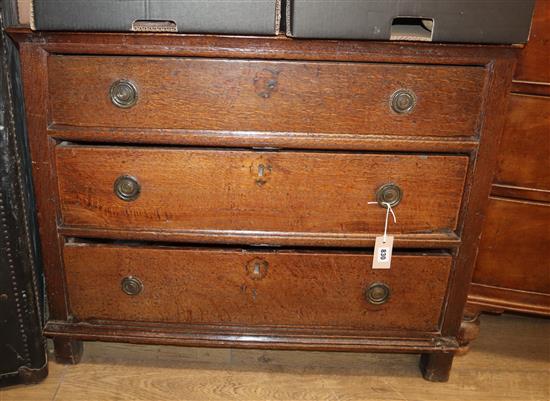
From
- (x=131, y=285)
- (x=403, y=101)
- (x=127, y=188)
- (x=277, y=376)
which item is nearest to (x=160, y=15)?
(x=127, y=188)

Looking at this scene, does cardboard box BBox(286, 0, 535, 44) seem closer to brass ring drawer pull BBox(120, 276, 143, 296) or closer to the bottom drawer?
the bottom drawer

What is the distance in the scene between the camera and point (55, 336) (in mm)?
1319

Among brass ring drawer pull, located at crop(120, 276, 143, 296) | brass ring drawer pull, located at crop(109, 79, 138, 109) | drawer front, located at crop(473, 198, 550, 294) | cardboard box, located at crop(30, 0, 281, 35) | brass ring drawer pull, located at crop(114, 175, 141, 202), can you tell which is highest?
cardboard box, located at crop(30, 0, 281, 35)

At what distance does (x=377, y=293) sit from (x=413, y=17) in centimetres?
63

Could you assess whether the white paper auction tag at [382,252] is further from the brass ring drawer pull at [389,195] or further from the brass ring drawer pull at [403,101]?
the brass ring drawer pull at [403,101]

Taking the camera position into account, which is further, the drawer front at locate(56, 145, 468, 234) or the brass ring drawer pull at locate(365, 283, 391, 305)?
the brass ring drawer pull at locate(365, 283, 391, 305)

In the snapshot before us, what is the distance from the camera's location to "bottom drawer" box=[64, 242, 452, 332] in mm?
1250

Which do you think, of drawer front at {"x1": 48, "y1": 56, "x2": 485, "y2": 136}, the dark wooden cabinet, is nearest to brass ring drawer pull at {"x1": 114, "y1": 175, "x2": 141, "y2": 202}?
drawer front at {"x1": 48, "y1": 56, "x2": 485, "y2": 136}

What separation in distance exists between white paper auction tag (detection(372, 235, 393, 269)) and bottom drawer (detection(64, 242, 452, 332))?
19 millimetres

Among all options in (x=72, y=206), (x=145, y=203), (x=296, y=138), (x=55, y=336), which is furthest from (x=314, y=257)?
(x=55, y=336)

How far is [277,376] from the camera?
1.41 metres

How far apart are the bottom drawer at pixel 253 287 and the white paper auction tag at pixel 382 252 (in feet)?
0.06

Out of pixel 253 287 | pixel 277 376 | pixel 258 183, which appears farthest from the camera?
Result: pixel 277 376

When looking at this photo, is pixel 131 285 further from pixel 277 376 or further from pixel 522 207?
pixel 522 207
